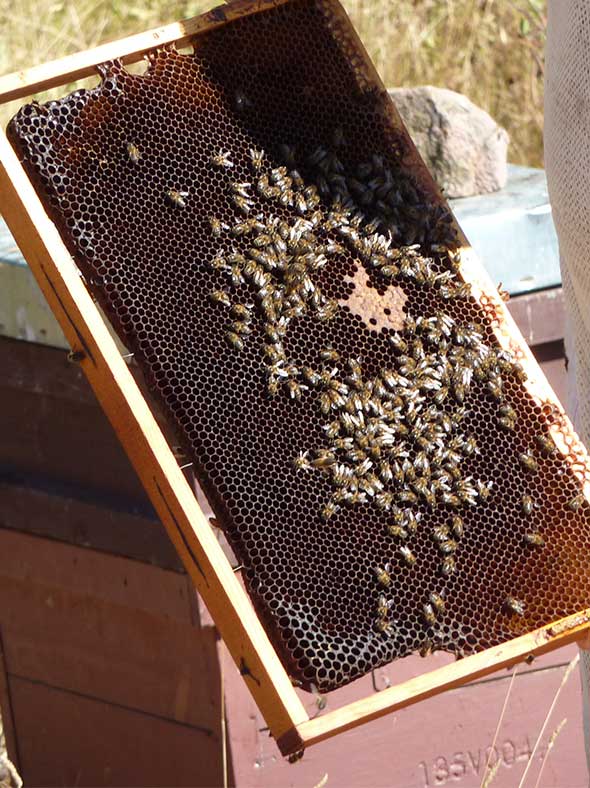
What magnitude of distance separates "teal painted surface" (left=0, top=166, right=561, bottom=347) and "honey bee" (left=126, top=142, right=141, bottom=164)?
3.31 ft

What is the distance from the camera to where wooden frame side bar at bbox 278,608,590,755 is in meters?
1.91

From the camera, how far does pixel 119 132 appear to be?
229cm

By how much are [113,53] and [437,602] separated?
132 centimetres

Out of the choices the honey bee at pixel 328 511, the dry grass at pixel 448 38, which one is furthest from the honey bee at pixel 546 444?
the dry grass at pixel 448 38

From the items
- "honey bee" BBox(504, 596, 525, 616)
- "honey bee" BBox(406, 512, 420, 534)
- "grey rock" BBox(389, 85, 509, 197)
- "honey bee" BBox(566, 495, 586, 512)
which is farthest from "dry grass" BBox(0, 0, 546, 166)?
"honey bee" BBox(504, 596, 525, 616)

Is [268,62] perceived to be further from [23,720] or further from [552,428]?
[23,720]

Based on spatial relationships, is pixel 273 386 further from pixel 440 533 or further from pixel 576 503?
pixel 576 503

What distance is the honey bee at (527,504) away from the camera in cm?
220

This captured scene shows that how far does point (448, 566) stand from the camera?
2.12 meters

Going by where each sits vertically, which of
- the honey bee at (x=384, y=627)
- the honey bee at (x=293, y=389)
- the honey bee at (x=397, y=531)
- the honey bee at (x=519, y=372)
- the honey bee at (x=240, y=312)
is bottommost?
the honey bee at (x=384, y=627)

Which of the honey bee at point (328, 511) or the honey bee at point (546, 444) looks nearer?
the honey bee at point (328, 511)

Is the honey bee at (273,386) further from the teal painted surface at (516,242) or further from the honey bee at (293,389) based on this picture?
the teal painted surface at (516,242)

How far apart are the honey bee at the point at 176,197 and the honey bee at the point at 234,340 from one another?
0.96 feet

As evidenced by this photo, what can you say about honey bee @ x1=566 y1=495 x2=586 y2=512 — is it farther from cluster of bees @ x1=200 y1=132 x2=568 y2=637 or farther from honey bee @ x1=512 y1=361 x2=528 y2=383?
honey bee @ x1=512 y1=361 x2=528 y2=383
